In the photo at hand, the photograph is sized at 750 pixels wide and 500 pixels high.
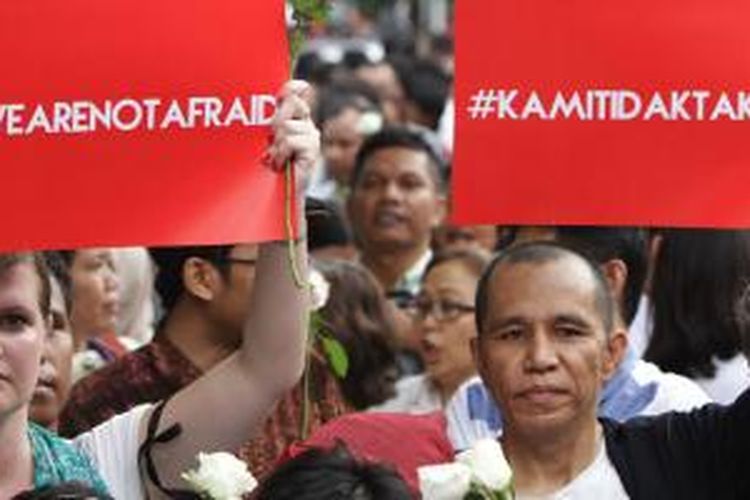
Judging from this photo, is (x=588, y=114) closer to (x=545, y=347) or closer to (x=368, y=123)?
(x=545, y=347)

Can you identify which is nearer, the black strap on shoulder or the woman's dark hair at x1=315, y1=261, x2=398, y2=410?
→ the black strap on shoulder

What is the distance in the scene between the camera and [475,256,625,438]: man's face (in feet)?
17.0

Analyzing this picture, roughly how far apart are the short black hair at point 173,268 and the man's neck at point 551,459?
1315 millimetres

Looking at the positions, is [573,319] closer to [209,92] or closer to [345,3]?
[209,92]

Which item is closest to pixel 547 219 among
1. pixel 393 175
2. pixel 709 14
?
pixel 709 14

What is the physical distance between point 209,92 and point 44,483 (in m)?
0.80

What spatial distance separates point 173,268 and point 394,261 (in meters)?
3.97

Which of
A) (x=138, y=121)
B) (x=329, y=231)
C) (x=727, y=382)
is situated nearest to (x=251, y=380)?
(x=138, y=121)

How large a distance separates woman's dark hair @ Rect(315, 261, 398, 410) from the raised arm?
105 inches

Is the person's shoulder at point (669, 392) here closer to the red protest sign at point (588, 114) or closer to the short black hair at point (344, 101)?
the red protest sign at point (588, 114)

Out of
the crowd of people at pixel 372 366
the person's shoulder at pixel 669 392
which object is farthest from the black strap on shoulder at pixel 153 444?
the person's shoulder at pixel 669 392

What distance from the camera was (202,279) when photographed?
6285 mm

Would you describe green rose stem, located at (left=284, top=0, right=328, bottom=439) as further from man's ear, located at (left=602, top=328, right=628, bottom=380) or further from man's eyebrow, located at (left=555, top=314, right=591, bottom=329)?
man's ear, located at (left=602, top=328, right=628, bottom=380)

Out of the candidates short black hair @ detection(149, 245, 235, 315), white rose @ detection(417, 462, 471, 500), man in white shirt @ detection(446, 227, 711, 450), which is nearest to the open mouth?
man in white shirt @ detection(446, 227, 711, 450)
